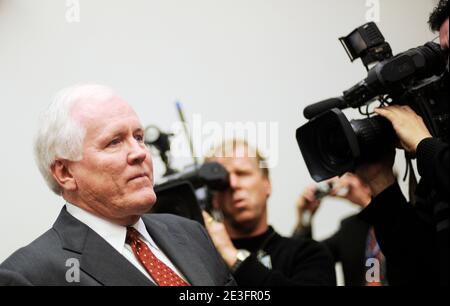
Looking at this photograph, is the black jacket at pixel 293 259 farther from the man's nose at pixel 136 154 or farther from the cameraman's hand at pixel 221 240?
the man's nose at pixel 136 154

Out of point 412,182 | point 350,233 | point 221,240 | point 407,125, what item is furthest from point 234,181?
point 407,125

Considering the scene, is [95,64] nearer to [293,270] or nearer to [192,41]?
[192,41]

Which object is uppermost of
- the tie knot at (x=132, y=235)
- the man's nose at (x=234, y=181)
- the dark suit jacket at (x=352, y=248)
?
the tie knot at (x=132, y=235)

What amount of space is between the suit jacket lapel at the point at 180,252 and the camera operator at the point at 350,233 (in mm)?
640

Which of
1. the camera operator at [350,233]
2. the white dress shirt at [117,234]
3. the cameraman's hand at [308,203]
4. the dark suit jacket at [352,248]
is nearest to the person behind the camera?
the white dress shirt at [117,234]

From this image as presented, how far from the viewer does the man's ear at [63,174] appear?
4.10 feet

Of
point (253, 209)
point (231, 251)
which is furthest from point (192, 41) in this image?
point (231, 251)

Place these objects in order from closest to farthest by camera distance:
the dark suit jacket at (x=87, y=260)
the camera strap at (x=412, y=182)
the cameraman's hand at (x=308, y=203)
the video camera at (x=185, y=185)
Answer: the dark suit jacket at (x=87, y=260) < the camera strap at (x=412, y=182) < the video camera at (x=185, y=185) < the cameraman's hand at (x=308, y=203)

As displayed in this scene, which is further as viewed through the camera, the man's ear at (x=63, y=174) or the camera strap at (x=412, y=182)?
the camera strap at (x=412, y=182)

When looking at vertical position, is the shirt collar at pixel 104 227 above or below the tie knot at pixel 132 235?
above

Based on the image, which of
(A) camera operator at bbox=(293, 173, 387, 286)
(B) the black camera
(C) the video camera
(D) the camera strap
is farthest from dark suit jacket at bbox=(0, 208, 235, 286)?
(A) camera operator at bbox=(293, 173, 387, 286)

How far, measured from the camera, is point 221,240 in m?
1.62

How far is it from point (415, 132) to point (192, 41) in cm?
105

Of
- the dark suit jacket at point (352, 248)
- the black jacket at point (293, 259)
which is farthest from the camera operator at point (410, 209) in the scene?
the dark suit jacket at point (352, 248)
